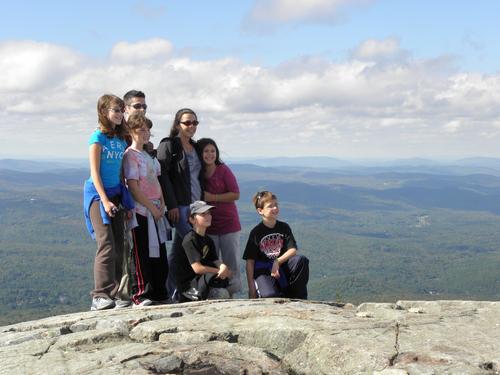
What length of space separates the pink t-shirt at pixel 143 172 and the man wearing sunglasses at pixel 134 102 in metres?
0.93

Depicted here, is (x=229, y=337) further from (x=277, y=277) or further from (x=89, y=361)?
(x=277, y=277)

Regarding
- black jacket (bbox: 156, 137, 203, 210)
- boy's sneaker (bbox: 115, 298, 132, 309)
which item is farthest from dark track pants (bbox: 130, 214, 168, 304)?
black jacket (bbox: 156, 137, 203, 210)

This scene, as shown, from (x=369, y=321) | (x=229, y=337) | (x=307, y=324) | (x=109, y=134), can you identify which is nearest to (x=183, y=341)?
(x=229, y=337)

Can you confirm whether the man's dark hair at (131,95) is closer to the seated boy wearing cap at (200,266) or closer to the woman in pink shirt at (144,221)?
the woman in pink shirt at (144,221)

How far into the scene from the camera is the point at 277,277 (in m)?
11.1

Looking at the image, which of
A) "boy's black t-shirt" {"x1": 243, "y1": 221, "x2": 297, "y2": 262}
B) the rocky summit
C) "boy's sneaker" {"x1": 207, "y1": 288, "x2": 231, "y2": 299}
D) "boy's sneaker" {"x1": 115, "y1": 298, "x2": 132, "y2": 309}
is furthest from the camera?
"boy's black t-shirt" {"x1": 243, "y1": 221, "x2": 297, "y2": 262}

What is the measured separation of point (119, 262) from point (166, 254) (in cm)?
102

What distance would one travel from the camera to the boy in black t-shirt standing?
36.5 ft

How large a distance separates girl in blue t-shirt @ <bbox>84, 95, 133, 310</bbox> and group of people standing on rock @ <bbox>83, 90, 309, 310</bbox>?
19mm

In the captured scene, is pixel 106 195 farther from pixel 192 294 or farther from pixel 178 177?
pixel 192 294

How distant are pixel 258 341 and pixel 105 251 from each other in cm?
417

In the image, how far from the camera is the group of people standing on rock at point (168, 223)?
1049cm

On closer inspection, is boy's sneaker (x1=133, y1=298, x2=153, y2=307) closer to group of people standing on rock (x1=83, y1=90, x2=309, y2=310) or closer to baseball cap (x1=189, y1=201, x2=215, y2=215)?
group of people standing on rock (x1=83, y1=90, x2=309, y2=310)

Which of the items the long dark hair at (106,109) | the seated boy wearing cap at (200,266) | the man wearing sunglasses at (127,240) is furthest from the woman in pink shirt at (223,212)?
the long dark hair at (106,109)
